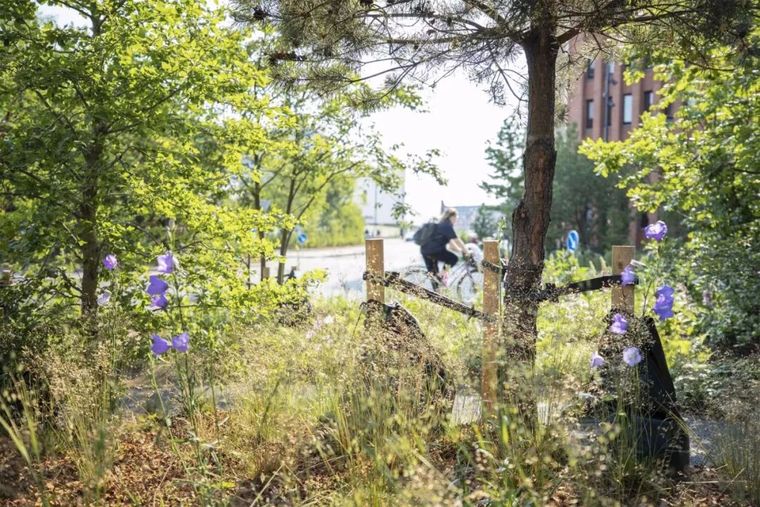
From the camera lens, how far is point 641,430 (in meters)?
3.55

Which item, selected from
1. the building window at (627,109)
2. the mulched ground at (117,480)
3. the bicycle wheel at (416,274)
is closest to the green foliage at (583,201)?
the building window at (627,109)

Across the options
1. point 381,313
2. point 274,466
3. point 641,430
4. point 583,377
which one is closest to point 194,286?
point 381,313

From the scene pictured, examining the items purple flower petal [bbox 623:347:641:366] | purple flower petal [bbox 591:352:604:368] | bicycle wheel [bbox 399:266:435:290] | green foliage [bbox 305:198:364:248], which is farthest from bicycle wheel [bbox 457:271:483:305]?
green foliage [bbox 305:198:364:248]

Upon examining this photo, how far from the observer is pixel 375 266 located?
4777mm

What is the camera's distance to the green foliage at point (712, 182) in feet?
24.7

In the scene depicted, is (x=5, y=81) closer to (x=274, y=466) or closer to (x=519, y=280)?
(x=274, y=466)

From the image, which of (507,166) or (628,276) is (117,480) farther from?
(507,166)

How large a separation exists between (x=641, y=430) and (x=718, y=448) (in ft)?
1.59

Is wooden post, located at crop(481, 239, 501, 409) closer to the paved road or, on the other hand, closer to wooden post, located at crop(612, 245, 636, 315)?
wooden post, located at crop(612, 245, 636, 315)

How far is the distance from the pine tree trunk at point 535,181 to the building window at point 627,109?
1423 inches

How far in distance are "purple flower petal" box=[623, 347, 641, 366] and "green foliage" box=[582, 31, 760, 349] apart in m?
4.20

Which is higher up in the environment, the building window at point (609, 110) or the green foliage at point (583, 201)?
the building window at point (609, 110)

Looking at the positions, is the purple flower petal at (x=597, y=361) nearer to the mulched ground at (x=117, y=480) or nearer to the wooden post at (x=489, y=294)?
the wooden post at (x=489, y=294)

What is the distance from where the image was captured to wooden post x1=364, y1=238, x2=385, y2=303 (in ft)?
15.5
